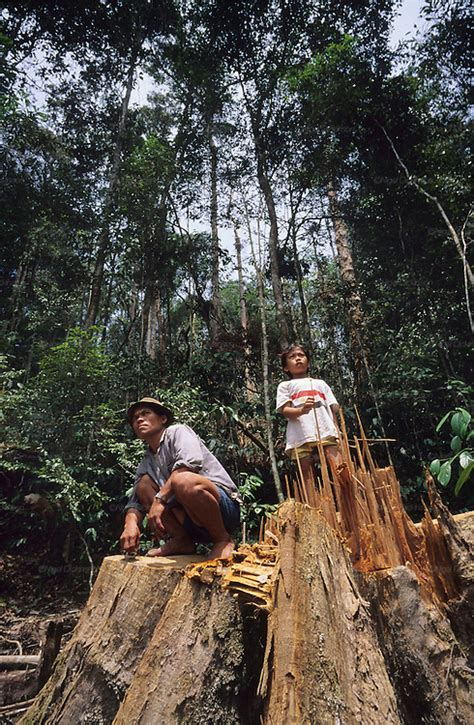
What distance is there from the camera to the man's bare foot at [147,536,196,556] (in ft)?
6.96

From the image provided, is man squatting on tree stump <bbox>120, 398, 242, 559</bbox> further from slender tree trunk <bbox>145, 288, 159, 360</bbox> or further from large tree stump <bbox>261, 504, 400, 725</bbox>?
slender tree trunk <bbox>145, 288, 159, 360</bbox>

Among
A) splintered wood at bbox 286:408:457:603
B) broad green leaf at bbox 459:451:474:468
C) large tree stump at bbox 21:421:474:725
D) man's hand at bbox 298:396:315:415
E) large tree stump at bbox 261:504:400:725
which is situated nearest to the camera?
large tree stump at bbox 261:504:400:725

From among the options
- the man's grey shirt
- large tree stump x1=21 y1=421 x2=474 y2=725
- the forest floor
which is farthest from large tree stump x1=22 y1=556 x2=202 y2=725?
the forest floor

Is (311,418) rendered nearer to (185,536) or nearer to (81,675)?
(185,536)

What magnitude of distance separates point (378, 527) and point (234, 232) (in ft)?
35.3

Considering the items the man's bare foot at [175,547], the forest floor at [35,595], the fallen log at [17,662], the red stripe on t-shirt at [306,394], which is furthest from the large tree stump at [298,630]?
the forest floor at [35,595]


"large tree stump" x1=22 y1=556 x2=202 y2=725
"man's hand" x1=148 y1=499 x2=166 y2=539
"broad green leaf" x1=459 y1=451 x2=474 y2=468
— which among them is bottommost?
"large tree stump" x1=22 y1=556 x2=202 y2=725

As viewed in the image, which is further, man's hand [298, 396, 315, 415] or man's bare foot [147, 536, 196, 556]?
man's hand [298, 396, 315, 415]

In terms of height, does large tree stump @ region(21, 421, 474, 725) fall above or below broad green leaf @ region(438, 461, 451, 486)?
below

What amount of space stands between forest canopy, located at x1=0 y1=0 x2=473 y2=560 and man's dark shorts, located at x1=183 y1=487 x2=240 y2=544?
2456 mm

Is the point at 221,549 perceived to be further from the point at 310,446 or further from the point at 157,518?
the point at 310,446

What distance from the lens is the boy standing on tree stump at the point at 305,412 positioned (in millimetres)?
3115

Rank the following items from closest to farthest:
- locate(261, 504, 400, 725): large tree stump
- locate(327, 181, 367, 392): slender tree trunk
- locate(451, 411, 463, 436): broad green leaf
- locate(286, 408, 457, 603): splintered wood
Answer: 1. locate(261, 504, 400, 725): large tree stump
2. locate(286, 408, 457, 603): splintered wood
3. locate(451, 411, 463, 436): broad green leaf
4. locate(327, 181, 367, 392): slender tree trunk

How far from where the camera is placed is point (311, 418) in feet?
10.5
